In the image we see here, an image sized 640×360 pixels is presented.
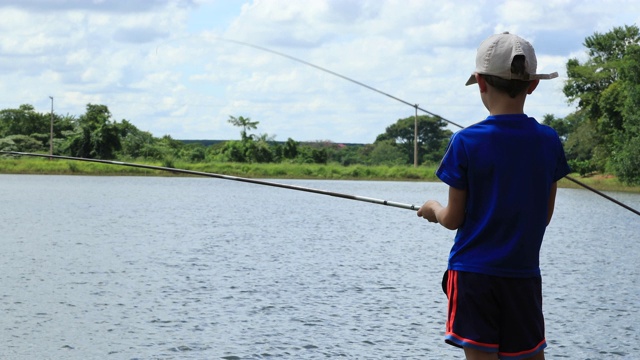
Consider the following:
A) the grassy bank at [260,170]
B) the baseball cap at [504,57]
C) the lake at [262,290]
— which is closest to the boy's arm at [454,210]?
the baseball cap at [504,57]

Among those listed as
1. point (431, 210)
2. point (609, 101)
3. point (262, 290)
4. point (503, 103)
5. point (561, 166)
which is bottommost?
point (262, 290)

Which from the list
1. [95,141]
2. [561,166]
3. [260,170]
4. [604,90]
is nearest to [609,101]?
[604,90]

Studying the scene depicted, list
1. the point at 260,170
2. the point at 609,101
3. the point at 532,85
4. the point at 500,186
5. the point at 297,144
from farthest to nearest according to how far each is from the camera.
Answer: the point at 297,144, the point at 260,170, the point at 609,101, the point at 532,85, the point at 500,186

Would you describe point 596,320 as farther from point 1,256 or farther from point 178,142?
point 178,142

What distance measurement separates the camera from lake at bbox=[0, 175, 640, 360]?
814 cm

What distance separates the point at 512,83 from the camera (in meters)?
2.87

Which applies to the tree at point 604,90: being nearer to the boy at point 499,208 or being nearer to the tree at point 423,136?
the tree at point 423,136

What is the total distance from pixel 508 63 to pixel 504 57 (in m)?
0.02

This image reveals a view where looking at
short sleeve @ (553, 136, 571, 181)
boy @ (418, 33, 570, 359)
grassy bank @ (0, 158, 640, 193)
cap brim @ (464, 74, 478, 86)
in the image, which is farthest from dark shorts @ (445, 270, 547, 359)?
grassy bank @ (0, 158, 640, 193)

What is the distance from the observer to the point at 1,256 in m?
15.3

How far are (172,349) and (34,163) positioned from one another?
190ft

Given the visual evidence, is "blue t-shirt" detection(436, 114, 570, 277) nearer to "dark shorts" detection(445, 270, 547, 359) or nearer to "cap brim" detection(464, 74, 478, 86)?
"dark shorts" detection(445, 270, 547, 359)

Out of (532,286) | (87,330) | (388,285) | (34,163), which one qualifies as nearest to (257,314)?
(87,330)

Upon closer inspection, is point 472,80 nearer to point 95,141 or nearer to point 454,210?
point 454,210
